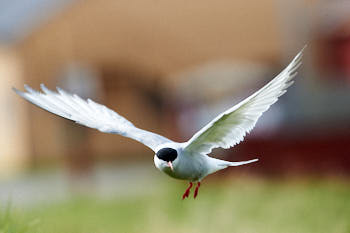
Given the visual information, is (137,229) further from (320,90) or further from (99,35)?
(99,35)

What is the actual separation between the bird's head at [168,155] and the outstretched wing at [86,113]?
0.37 m

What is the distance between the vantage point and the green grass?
17.7 ft

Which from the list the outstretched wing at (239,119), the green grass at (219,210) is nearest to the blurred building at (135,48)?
the green grass at (219,210)

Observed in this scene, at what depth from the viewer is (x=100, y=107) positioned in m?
3.80

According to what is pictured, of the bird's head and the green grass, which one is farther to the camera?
the green grass

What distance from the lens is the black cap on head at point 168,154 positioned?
297 centimetres

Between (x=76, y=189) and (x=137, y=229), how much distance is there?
15.8 feet

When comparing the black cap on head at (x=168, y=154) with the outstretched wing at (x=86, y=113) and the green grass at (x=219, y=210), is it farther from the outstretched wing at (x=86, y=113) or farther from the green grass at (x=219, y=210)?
the green grass at (x=219, y=210)

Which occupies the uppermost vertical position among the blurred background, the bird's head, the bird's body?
the bird's head

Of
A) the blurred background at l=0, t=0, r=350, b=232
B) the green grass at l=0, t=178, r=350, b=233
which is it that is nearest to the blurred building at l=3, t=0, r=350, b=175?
the blurred background at l=0, t=0, r=350, b=232

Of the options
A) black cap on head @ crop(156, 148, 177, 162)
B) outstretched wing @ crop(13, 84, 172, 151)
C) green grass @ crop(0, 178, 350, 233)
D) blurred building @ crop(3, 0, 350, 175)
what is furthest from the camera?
blurred building @ crop(3, 0, 350, 175)

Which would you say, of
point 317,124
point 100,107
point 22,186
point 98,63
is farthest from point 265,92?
point 98,63

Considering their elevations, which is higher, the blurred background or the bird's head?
the bird's head

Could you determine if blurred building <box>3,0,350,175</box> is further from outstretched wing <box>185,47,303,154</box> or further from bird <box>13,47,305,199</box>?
outstretched wing <box>185,47,303,154</box>
